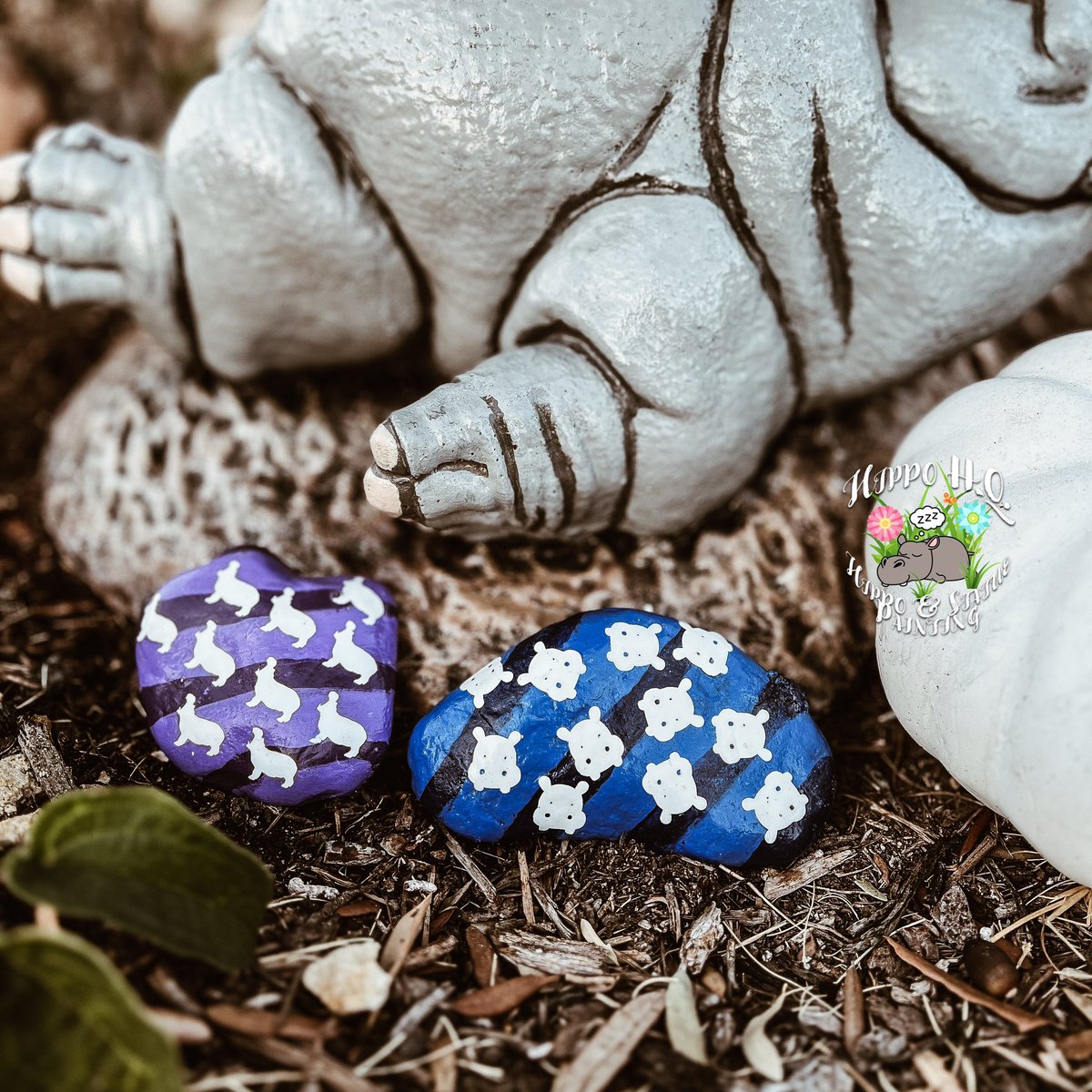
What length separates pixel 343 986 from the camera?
123 centimetres

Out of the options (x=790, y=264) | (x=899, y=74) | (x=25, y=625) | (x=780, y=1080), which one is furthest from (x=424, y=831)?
(x=899, y=74)

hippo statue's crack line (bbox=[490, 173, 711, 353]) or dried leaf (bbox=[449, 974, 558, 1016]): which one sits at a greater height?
hippo statue's crack line (bbox=[490, 173, 711, 353])

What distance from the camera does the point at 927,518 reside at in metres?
1.46

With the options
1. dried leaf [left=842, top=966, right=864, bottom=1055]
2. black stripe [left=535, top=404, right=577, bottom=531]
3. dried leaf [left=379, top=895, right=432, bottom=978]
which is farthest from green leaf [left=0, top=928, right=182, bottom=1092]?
black stripe [left=535, top=404, right=577, bottom=531]

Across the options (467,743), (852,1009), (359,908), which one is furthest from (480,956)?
(852,1009)

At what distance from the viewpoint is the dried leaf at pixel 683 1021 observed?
1.21 meters

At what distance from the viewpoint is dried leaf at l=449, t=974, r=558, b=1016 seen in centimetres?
125

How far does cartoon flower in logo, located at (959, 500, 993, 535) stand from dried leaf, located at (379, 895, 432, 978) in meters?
0.90

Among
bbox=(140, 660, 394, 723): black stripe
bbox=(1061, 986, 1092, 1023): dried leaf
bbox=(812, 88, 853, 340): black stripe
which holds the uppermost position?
bbox=(812, 88, 853, 340): black stripe

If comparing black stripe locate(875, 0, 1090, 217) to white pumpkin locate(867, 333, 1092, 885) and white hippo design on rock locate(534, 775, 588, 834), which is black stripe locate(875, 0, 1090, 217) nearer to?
white pumpkin locate(867, 333, 1092, 885)

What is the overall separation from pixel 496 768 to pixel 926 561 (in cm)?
67

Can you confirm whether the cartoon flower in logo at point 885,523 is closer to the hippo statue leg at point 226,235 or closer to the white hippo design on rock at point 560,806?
the white hippo design on rock at point 560,806


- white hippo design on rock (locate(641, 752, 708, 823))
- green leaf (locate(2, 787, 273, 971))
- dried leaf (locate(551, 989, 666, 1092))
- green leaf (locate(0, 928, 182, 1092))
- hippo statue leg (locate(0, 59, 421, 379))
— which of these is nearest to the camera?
green leaf (locate(0, 928, 182, 1092))

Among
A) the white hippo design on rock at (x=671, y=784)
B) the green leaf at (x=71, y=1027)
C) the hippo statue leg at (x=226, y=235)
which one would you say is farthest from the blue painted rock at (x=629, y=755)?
the hippo statue leg at (x=226, y=235)
